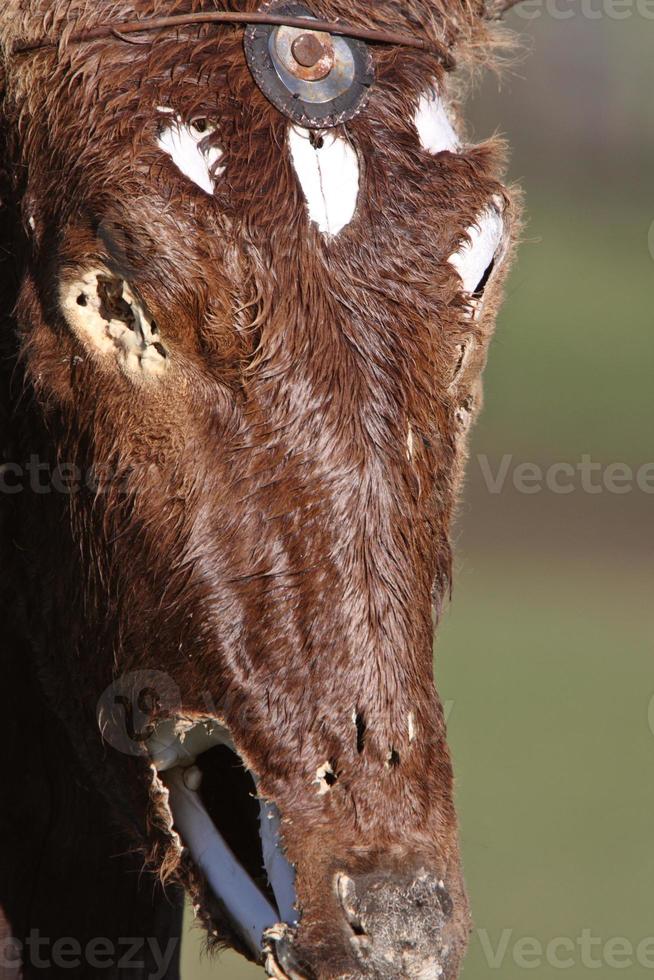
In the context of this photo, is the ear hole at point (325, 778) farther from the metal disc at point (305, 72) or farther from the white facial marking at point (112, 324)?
the metal disc at point (305, 72)

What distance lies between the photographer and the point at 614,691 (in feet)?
31.5

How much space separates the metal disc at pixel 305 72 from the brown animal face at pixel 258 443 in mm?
25

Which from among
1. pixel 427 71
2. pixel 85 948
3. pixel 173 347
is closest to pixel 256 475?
pixel 173 347

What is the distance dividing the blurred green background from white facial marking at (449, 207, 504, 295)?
0.55 m

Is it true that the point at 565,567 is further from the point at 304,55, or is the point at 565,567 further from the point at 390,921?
the point at 390,921

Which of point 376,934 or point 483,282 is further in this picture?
point 483,282

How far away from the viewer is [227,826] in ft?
6.90

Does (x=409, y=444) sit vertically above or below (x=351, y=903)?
above

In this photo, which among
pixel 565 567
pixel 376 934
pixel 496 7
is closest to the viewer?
pixel 376 934

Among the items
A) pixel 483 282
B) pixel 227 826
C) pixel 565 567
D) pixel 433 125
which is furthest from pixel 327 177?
pixel 565 567

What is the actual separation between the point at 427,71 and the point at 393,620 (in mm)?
983

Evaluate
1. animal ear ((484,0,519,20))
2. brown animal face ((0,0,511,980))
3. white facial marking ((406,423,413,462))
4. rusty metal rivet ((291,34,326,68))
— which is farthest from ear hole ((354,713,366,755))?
animal ear ((484,0,519,20))

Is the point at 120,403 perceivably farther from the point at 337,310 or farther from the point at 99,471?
the point at 337,310

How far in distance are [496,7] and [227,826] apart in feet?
5.67
